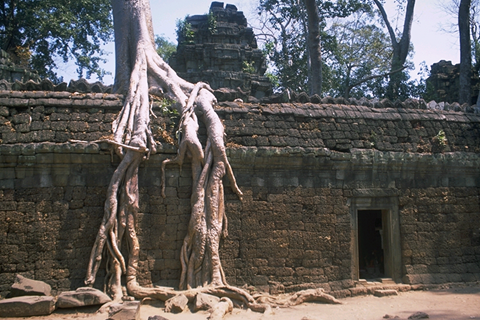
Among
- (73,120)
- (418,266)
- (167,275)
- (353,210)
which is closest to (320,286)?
(353,210)

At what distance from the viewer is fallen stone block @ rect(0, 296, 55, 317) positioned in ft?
17.3

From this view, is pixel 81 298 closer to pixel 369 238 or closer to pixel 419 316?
pixel 419 316

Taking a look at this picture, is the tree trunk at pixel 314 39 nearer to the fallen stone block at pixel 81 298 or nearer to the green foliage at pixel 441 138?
the green foliage at pixel 441 138

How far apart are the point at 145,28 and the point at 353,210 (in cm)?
506

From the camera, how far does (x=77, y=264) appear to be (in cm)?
611

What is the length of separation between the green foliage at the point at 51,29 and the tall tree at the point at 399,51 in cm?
1014

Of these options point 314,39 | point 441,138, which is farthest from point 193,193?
point 314,39

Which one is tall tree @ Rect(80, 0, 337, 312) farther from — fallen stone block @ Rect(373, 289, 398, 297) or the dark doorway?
the dark doorway

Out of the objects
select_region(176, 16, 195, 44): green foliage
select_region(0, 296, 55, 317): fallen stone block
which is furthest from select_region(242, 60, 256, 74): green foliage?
select_region(0, 296, 55, 317): fallen stone block

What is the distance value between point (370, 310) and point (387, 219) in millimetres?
1865

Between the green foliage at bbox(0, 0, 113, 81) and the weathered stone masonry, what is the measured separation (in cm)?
930

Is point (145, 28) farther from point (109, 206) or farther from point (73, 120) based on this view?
point (109, 206)

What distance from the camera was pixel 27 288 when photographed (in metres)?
5.60

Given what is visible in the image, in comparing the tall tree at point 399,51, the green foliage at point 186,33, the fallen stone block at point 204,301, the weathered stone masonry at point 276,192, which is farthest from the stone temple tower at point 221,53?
the fallen stone block at point 204,301
